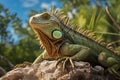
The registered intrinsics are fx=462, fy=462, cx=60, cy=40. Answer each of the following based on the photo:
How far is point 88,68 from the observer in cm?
709

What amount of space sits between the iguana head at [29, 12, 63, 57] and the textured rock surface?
0.51 meters

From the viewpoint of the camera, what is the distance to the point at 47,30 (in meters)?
7.91

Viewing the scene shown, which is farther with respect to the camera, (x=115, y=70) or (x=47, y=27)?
(x=47, y=27)

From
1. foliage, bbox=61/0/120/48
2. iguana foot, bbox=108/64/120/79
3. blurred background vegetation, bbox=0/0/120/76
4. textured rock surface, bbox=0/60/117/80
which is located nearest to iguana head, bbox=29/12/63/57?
textured rock surface, bbox=0/60/117/80

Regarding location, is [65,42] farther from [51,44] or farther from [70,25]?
[70,25]

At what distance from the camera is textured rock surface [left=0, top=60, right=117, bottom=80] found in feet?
23.0

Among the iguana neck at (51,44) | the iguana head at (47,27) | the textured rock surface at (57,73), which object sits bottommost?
the textured rock surface at (57,73)

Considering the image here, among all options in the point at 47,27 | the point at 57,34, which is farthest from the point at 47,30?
the point at 57,34

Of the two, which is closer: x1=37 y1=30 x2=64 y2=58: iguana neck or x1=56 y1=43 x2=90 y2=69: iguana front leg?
x1=56 y1=43 x2=90 y2=69: iguana front leg

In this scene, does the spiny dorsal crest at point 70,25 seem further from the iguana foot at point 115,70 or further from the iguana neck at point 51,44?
the iguana foot at point 115,70

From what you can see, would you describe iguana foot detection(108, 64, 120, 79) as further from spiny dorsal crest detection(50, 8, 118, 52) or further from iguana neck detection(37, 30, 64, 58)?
iguana neck detection(37, 30, 64, 58)

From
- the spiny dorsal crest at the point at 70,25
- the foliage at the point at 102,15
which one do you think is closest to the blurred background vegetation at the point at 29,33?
the foliage at the point at 102,15

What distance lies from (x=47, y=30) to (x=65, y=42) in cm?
37

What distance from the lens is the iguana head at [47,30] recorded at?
7.89 m
